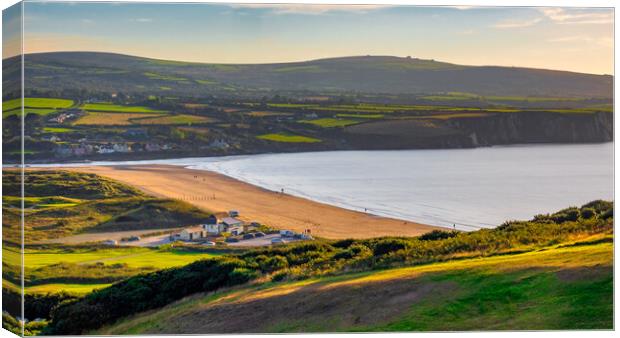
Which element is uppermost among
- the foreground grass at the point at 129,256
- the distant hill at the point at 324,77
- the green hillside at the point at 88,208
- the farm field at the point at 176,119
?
the distant hill at the point at 324,77

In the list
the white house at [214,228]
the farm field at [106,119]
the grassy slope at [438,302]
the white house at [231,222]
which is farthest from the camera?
the farm field at [106,119]

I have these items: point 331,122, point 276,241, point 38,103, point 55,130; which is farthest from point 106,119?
point 331,122

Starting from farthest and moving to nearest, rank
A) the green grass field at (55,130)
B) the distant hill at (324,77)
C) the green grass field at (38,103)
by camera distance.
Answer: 1. the distant hill at (324,77)
2. the green grass field at (55,130)
3. the green grass field at (38,103)

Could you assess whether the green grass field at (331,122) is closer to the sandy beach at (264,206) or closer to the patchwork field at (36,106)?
the sandy beach at (264,206)

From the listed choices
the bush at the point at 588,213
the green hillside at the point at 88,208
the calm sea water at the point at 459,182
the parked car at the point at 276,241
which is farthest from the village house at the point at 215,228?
the bush at the point at 588,213

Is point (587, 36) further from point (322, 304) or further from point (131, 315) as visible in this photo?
point (131, 315)

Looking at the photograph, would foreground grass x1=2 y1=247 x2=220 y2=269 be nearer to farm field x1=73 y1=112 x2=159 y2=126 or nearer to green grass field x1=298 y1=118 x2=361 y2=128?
farm field x1=73 y1=112 x2=159 y2=126

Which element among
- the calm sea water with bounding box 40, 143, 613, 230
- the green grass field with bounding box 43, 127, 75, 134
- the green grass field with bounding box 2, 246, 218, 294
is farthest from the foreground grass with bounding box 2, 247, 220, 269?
the green grass field with bounding box 43, 127, 75, 134

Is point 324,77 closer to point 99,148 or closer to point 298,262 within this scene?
point 298,262
